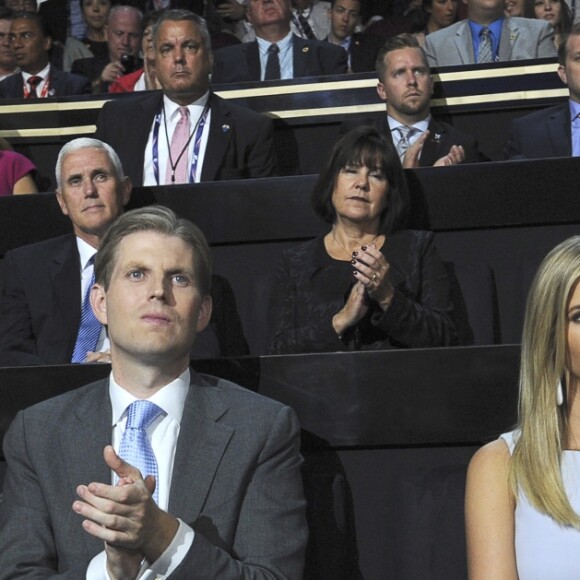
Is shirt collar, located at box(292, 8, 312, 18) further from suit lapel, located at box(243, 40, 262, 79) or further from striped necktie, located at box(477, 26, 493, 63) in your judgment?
striped necktie, located at box(477, 26, 493, 63)

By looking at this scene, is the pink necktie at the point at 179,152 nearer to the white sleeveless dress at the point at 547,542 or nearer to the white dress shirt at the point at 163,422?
the white dress shirt at the point at 163,422

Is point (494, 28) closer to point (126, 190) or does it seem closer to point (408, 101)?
point (408, 101)

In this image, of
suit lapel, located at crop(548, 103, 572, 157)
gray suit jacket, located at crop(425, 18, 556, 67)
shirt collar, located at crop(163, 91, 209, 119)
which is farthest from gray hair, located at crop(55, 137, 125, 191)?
gray suit jacket, located at crop(425, 18, 556, 67)

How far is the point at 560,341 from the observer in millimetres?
1839

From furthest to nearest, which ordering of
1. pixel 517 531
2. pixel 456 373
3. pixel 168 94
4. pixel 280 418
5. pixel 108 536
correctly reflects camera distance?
pixel 168 94 → pixel 456 373 → pixel 280 418 → pixel 517 531 → pixel 108 536

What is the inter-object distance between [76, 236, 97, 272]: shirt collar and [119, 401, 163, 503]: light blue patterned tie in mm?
1121

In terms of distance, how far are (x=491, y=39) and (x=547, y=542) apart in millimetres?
3679

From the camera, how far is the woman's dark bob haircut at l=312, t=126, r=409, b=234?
120 inches

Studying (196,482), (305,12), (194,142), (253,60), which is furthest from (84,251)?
(305,12)

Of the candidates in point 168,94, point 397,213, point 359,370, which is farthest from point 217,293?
point 168,94

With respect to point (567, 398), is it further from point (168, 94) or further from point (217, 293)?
point (168, 94)

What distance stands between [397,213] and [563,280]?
124cm

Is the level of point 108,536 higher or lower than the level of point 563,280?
lower

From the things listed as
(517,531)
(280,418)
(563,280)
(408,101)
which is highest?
(408,101)
